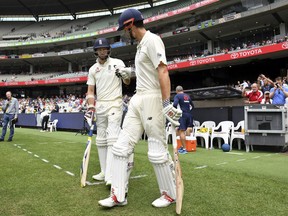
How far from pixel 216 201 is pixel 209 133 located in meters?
6.42

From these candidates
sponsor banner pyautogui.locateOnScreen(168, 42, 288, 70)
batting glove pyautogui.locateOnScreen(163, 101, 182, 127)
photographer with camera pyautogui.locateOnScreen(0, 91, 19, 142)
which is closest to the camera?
batting glove pyautogui.locateOnScreen(163, 101, 182, 127)

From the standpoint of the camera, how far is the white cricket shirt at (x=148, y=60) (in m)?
3.37

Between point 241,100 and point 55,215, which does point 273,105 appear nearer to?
point 241,100

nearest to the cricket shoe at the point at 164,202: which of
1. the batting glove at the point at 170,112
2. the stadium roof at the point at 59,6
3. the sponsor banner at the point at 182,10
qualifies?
the batting glove at the point at 170,112

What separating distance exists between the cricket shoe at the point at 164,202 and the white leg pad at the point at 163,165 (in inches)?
1.7

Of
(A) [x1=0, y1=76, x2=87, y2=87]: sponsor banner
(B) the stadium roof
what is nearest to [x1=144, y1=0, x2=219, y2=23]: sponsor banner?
(B) the stadium roof

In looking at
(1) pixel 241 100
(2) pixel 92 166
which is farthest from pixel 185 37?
(2) pixel 92 166

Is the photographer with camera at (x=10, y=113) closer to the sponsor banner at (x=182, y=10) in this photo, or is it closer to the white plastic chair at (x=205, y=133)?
the white plastic chair at (x=205, y=133)

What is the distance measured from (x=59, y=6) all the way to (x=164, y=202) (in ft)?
170

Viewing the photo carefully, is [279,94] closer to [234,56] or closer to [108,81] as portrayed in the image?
[108,81]

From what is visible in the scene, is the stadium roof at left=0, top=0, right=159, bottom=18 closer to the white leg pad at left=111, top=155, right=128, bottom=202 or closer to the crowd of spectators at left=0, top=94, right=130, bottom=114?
the crowd of spectators at left=0, top=94, right=130, bottom=114

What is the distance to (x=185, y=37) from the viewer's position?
35.7 metres

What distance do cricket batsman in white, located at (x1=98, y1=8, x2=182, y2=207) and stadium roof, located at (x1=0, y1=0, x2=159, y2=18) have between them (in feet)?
143

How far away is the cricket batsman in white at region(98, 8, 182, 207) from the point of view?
339 centimetres
